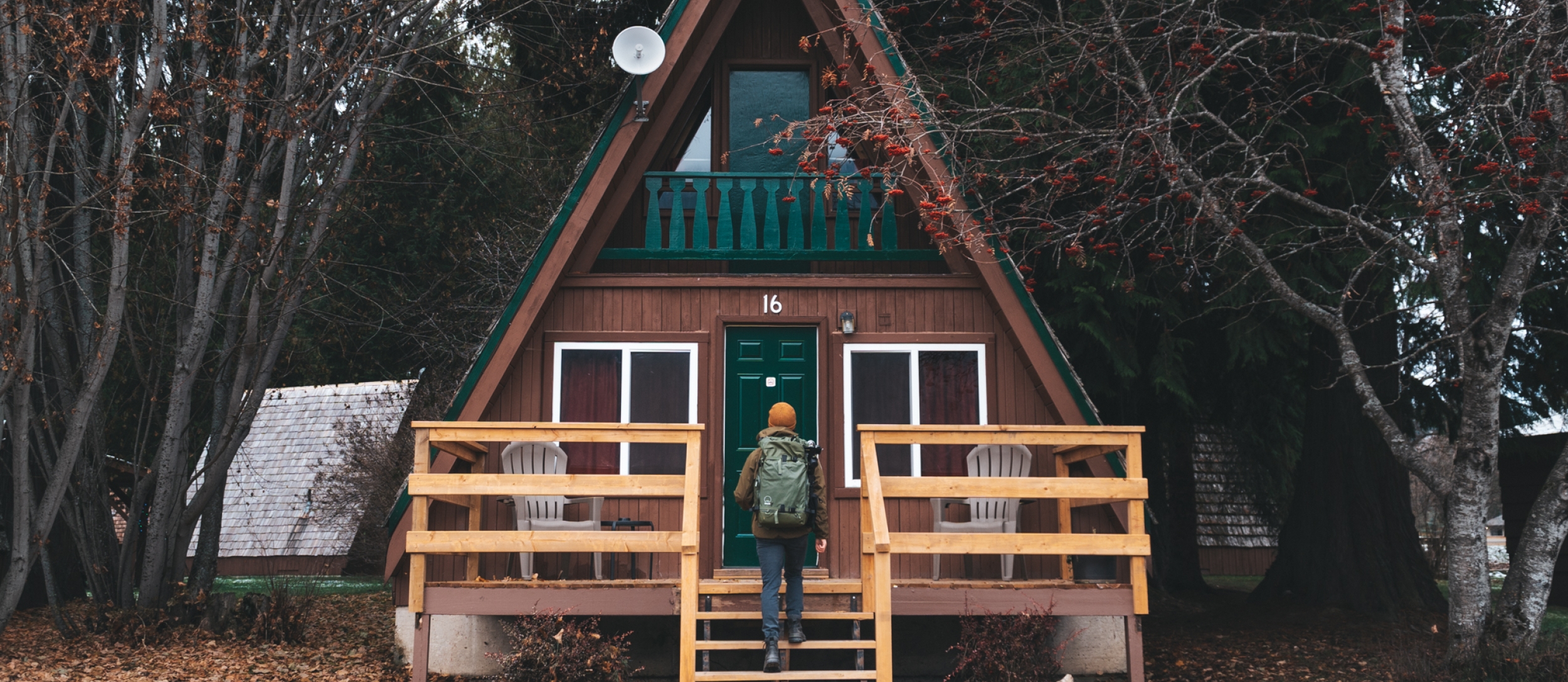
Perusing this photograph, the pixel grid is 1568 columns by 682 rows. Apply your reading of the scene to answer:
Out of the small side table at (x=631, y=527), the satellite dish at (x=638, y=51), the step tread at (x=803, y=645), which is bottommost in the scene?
the step tread at (x=803, y=645)

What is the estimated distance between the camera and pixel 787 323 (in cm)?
987

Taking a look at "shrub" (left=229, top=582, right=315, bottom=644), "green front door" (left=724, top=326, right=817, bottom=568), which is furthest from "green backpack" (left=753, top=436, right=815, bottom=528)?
"shrub" (left=229, top=582, right=315, bottom=644)

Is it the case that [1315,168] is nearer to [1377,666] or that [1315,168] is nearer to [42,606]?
[1377,666]

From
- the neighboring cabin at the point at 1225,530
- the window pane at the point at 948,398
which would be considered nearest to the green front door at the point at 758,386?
the window pane at the point at 948,398

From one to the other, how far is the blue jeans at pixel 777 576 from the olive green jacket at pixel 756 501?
6cm

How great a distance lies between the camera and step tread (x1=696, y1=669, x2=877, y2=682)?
697 centimetres

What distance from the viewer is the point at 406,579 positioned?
9234 mm

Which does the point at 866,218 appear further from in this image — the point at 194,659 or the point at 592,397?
the point at 194,659

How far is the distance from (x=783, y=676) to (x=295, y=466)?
16.1 m

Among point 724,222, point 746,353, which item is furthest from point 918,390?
point 724,222

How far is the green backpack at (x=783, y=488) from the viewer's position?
7055mm

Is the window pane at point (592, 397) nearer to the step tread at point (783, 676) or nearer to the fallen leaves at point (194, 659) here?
the fallen leaves at point (194, 659)

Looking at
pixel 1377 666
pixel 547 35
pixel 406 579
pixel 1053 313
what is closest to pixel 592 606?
pixel 406 579

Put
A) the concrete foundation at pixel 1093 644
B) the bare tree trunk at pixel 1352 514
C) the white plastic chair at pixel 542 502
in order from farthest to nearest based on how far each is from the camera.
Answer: the bare tree trunk at pixel 1352 514
the concrete foundation at pixel 1093 644
the white plastic chair at pixel 542 502
